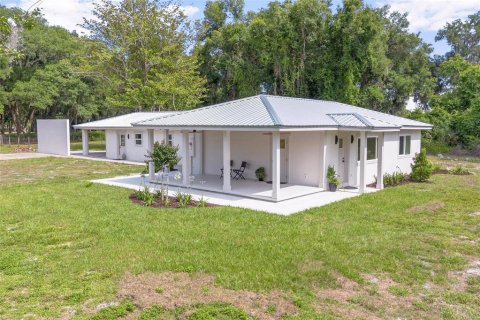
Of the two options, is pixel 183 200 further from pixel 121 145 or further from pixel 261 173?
pixel 121 145

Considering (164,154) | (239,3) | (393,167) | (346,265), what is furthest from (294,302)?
(239,3)

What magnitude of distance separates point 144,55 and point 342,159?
24.8 metres

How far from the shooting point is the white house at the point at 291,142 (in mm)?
11547

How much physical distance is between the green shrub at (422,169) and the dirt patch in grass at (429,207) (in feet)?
12.9

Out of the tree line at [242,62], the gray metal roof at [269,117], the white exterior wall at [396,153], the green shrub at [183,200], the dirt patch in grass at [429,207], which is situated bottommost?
the dirt patch in grass at [429,207]

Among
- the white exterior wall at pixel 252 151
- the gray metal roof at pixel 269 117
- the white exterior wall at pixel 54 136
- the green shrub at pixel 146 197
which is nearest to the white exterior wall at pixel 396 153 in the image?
the gray metal roof at pixel 269 117

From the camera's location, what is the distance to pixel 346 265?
6137 millimetres

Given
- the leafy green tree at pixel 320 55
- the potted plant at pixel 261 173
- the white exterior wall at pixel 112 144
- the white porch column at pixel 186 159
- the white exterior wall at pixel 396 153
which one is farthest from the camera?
the leafy green tree at pixel 320 55

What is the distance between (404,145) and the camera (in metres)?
16.0

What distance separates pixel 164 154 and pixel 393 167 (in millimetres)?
9187

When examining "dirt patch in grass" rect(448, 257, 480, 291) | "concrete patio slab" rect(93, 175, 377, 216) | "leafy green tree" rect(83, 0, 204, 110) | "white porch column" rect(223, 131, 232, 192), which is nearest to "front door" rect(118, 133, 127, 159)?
"leafy green tree" rect(83, 0, 204, 110)

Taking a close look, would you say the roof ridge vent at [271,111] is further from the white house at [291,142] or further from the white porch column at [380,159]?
the white porch column at [380,159]

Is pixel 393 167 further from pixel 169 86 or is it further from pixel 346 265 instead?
pixel 169 86

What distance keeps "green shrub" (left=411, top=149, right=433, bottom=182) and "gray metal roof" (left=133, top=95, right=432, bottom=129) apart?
56.5 inches
